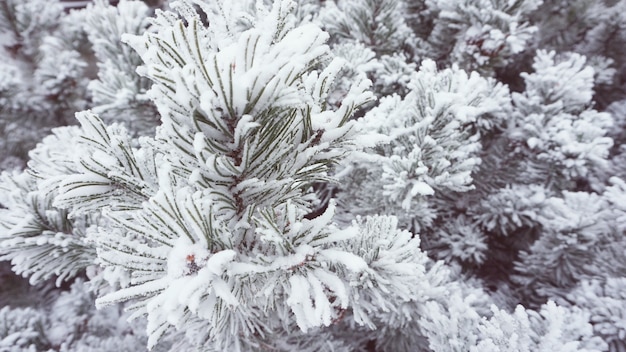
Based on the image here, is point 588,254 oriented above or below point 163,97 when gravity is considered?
below

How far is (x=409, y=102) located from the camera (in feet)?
3.13

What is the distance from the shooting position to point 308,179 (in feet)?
2.12

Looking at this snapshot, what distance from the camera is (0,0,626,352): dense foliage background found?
50cm

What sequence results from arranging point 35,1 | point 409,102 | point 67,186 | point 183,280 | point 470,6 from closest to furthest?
1. point 183,280
2. point 67,186
3. point 409,102
4. point 470,6
5. point 35,1

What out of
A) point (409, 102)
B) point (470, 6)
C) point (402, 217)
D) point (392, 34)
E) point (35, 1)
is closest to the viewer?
point (409, 102)

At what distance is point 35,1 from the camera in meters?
1.49

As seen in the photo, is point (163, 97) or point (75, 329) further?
point (75, 329)

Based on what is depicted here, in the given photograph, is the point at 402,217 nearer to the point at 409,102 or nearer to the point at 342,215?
the point at 342,215

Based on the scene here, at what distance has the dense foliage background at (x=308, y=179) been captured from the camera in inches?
19.7

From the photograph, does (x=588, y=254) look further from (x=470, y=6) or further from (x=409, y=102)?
(x=470, y=6)

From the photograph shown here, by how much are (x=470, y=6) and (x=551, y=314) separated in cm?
91

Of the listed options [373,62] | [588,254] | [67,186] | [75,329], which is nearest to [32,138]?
[75,329]

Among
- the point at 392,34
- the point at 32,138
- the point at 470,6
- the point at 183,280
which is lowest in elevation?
the point at 32,138

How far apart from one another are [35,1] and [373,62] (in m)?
1.33
